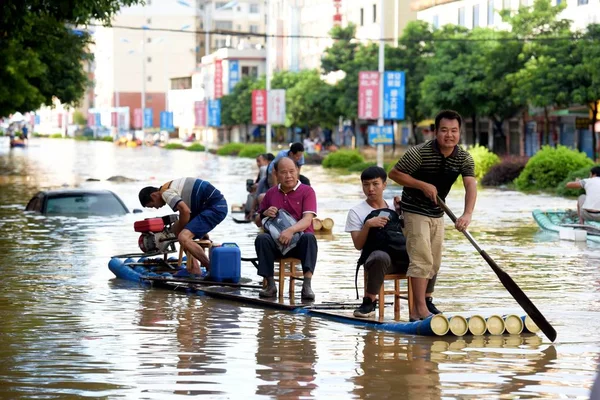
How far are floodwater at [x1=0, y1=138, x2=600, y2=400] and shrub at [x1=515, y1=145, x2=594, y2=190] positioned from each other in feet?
68.1

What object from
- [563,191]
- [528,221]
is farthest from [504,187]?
[528,221]

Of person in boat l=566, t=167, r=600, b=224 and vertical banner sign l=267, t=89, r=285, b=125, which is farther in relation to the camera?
vertical banner sign l=267, t=89, r=285, b=125

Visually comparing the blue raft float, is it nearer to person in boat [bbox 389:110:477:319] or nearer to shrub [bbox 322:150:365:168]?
person in boat [bbox 389:110:477:319]

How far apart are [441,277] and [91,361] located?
708cm

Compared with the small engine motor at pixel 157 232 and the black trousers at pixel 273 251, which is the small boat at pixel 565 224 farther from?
the black trousers at pixel 273 251

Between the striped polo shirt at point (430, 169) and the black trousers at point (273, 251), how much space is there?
1752 mm

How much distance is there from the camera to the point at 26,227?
24734mm

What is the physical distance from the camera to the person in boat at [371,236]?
A: 11570mm

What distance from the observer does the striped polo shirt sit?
447 inches

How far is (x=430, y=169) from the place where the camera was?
447 inches

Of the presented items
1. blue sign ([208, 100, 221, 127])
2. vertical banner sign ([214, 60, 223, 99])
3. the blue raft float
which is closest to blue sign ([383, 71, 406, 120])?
the blue raft float

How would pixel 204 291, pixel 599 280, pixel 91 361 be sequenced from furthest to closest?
pixel 599 280
pixel 204 291
pixel 91 361

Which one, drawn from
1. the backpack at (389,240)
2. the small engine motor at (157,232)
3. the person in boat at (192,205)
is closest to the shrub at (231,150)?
the small engine motor at (157,232)

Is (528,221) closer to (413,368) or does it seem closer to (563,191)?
(563,191)
